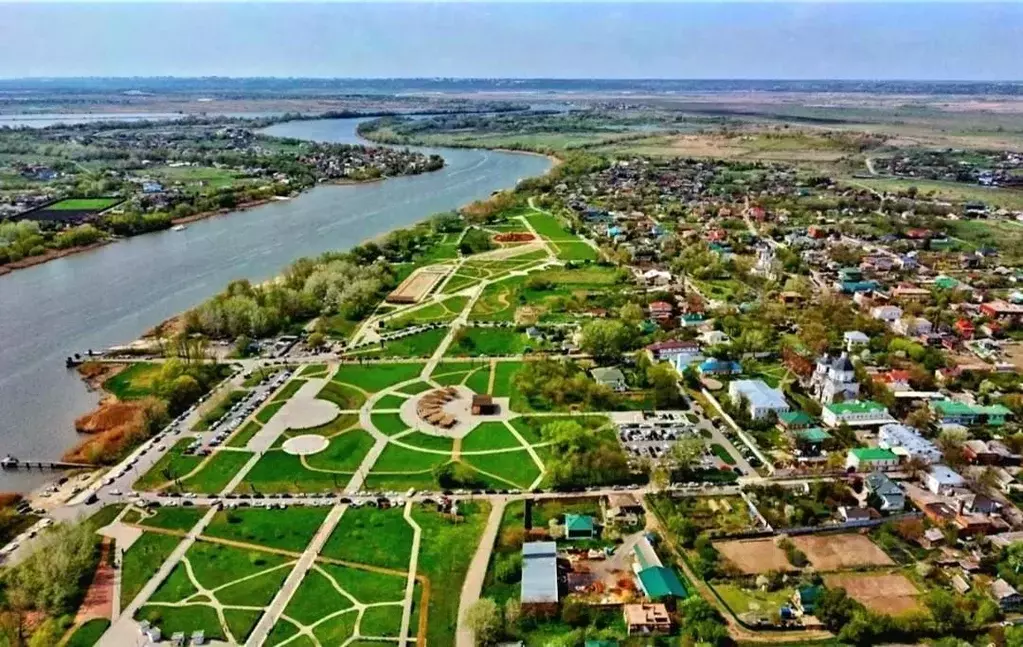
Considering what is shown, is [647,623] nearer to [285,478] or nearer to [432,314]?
[285,478]


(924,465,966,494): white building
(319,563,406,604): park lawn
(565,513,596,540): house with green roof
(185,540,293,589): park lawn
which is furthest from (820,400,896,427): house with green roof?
(185,540,293,589): park lawn

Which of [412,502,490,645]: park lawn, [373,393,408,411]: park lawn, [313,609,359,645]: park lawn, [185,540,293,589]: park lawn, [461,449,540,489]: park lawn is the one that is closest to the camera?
[313,609,359,645]: park lawn

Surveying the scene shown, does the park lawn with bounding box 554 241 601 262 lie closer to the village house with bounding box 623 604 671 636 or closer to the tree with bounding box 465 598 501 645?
the village house with bounding box 623 604 671 636

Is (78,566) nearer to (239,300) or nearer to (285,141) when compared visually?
(239,300)

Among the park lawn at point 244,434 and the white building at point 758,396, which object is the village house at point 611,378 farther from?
the park lawn at point 244,434

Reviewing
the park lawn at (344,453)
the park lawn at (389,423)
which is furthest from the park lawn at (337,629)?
the park lawn at (389,423)
